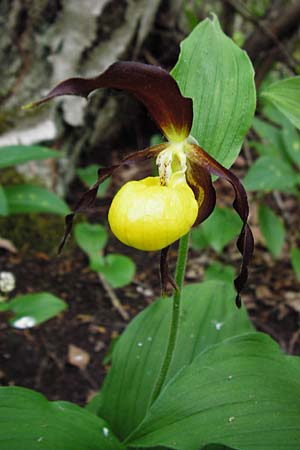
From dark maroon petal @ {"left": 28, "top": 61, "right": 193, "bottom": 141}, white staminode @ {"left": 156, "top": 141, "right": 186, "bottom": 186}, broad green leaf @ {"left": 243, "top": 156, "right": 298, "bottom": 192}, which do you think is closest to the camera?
dark maroon petal @ {"left": 28, "top": 61, "right": 193, "bottom": 141}

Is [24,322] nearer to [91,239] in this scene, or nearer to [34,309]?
[34,309]

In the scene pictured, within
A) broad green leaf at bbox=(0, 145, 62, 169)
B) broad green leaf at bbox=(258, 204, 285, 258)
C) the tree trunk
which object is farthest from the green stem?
the tree trunk

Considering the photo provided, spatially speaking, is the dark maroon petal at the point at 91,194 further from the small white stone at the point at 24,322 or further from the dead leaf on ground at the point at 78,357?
the dead leaf on ground at the point at 78,357

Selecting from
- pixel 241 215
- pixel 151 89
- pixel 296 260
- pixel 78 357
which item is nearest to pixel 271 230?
pixel 296 260

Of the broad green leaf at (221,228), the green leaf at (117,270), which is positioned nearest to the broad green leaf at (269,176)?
the broad green leaf at (221,228)

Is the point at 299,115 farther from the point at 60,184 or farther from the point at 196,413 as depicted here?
the point at 60,184

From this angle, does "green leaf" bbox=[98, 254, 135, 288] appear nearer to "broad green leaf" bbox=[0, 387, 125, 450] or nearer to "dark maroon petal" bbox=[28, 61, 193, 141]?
"broad green leaf" bbox=[0, 387, 125, 450]
